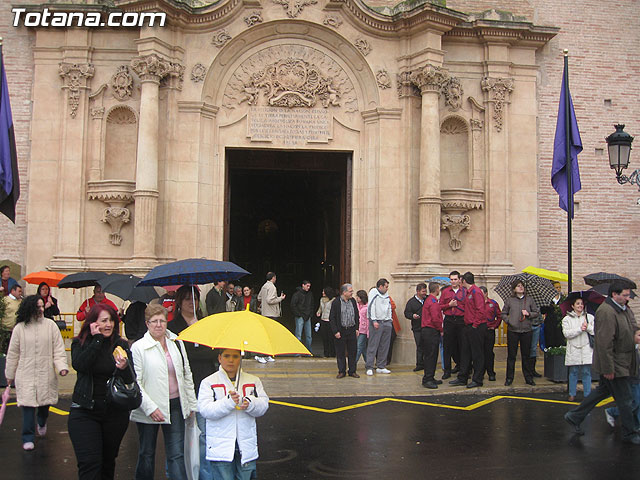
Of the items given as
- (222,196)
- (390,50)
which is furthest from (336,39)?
(222,196)

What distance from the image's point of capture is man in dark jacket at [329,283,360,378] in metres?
13.2

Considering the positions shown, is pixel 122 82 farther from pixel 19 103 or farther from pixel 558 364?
pixel 558 364

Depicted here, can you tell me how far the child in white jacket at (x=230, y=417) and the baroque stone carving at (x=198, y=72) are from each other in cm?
1252

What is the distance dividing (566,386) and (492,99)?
7.77 meters

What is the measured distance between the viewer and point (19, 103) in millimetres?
16641

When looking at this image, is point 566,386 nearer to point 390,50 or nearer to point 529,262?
point 529,262

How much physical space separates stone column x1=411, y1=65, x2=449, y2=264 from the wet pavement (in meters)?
5.81

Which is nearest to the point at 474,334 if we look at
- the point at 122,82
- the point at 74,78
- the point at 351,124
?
the point at 351,124

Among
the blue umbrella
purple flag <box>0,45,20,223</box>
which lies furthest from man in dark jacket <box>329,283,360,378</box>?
purple flag <box>0,45,20,223</box>

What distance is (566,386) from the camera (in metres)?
12.7

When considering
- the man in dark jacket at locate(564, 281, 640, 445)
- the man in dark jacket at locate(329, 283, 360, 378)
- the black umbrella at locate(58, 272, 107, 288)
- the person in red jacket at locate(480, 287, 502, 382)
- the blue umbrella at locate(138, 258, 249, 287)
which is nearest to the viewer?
the blue umbrella at locate(138, 258, 249, 287)

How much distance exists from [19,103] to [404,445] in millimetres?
13166

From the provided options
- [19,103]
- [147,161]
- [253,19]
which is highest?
[253,19]

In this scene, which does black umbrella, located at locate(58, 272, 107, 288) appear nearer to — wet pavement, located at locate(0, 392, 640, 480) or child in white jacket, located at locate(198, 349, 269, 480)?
wet pavement, located at locate(0, 392, 640, 480)
